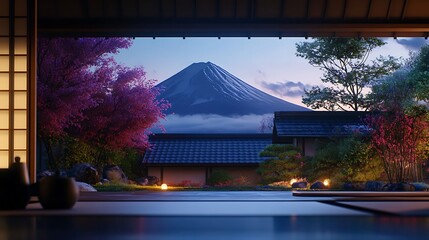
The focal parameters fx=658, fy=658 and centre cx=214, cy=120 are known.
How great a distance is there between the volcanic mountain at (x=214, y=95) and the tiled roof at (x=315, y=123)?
1141 centimetres

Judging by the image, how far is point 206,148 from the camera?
59.8ft

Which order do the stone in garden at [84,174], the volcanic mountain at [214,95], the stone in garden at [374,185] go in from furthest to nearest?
the volcanic mountain at [214,95] < the stone in garden at [84,174] < the stone in garden at [374,185]

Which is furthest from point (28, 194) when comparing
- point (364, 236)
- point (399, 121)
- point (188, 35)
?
point (399, 121)

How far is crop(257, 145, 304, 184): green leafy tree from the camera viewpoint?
13.5m

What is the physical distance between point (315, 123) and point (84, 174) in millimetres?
5492

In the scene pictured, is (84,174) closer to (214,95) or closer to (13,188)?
(13,188)

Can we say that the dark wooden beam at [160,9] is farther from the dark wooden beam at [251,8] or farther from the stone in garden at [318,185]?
the stone in garden at [318,185]

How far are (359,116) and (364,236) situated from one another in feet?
42.1

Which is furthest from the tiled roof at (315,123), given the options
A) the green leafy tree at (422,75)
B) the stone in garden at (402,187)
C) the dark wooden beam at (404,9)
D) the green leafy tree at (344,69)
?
the dark wooden beam at (404,9)

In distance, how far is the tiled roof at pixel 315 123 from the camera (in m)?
14.6

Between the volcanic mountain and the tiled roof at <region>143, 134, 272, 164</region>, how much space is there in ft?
27.9

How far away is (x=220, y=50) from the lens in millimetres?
30969

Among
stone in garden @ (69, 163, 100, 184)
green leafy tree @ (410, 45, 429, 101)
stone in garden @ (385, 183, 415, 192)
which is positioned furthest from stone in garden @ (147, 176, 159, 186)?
green leafy tree @ (410, 45, 429, 101)

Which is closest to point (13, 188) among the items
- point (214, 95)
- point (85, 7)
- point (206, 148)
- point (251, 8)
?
point (85, 7)
